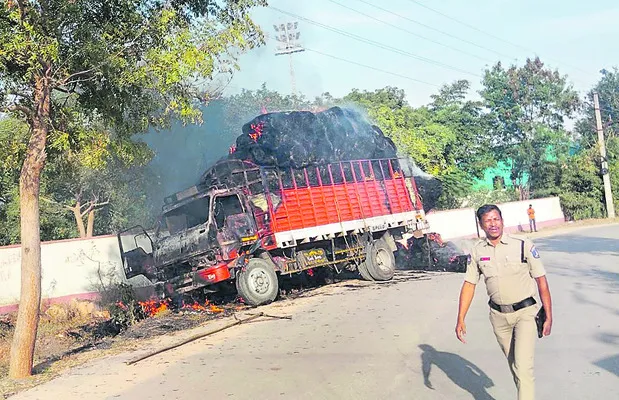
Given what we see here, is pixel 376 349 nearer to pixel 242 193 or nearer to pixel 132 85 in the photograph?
pixel 132 85

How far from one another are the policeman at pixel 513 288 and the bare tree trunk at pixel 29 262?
580cm

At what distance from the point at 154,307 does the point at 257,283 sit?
2.70 m

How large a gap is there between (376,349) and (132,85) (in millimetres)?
5373

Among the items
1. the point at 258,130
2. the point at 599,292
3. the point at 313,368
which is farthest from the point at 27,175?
the point at 599,292

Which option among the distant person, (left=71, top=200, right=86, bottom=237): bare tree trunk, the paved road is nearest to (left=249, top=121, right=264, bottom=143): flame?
the paved road

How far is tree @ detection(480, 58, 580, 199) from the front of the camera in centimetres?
3988

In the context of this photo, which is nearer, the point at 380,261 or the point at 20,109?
the point at 20,109

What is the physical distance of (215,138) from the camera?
1775 centimetres

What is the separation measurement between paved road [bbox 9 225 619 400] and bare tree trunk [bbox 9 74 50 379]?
0.65 meters

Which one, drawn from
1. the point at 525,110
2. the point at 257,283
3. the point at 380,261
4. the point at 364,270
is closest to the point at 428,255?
the point at 380,261

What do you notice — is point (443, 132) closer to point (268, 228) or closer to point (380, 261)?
point (380, 261)

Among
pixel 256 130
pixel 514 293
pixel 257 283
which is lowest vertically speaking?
pixel 257 283

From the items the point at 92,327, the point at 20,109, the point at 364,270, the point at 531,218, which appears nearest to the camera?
the point at 20,109

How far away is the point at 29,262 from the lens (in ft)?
27.1
